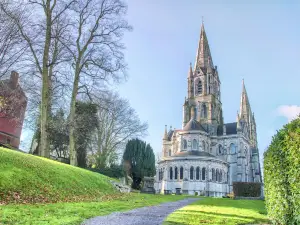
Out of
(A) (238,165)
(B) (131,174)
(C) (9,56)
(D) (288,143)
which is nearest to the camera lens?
(D) (288,143)

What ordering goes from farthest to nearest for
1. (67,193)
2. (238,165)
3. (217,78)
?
(217,78) → (238,165) → (67,193)

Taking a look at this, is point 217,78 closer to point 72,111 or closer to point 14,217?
point 72,111

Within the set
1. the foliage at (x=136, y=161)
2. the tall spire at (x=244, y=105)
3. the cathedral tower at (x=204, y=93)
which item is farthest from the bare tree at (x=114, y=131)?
the tall spire at (x=244, y=105)

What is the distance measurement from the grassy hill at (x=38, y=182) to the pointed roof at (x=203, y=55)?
56.7m

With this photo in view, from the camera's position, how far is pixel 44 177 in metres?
15.2

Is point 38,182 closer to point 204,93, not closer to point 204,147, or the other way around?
point 204,147

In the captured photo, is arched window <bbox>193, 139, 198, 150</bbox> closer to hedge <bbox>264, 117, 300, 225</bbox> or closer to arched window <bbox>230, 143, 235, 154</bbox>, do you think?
arched window <bbox>230, 143, 235, 154</bbox>

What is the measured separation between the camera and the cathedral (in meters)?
49.3

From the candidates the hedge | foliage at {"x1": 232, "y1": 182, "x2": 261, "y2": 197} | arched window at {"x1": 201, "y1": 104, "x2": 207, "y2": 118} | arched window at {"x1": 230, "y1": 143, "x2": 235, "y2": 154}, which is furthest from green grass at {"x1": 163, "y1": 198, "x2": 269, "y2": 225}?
arched window at {"x1": 201, "y1": 104, "x2": 207, "y2": 118}

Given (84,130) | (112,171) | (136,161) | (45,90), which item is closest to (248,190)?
(112,171)

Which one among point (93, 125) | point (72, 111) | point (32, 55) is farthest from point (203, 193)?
point (32, 55)

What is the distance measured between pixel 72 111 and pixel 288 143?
19.0 metres

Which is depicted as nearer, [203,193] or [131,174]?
[131,174]

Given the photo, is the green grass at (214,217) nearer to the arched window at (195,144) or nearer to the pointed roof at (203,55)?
the arched window at (195,144)
